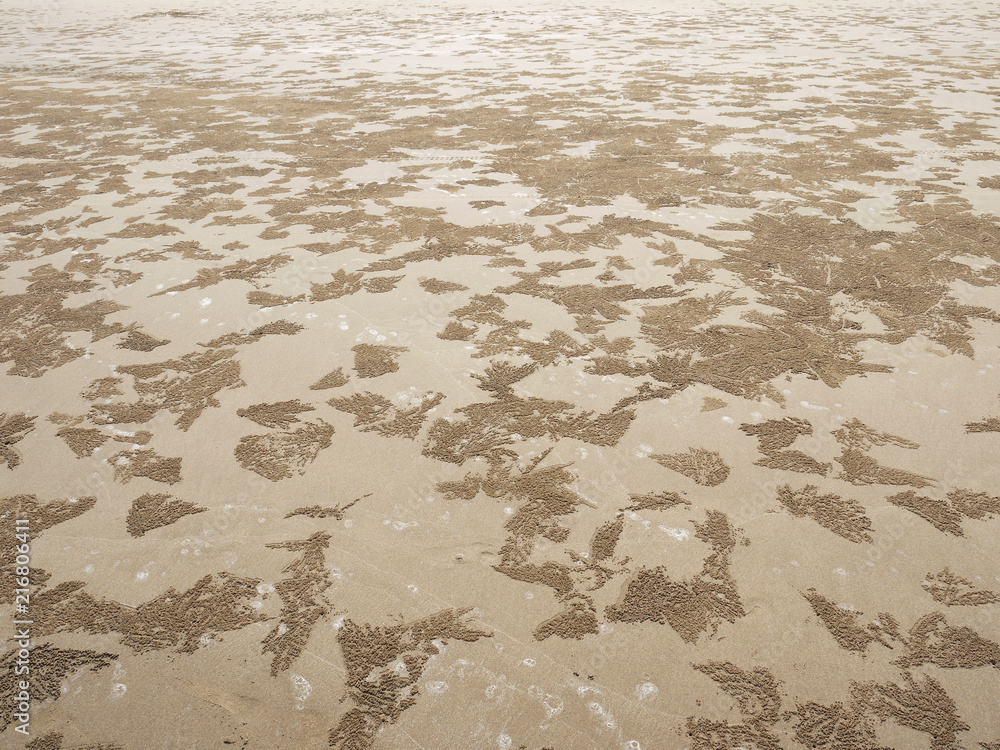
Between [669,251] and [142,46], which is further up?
[142,46]

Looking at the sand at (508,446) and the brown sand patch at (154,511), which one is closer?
the sand at (508,446)

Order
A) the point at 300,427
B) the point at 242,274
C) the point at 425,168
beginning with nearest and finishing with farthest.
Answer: the point at 300,427 → the point at 242,274 → the point at 425,168

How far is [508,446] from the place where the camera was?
1.89m

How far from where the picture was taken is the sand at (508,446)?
4.14 ft

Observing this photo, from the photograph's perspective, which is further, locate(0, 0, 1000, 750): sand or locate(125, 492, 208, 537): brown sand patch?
locate(125, 492, 208, 537): brown sand patch

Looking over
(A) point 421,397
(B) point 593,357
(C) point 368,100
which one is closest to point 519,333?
(B) point 593,357

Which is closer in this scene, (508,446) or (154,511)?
(154,511)

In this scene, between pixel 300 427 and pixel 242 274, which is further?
pixel 242 274

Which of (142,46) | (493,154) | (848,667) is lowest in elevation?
(848,667)

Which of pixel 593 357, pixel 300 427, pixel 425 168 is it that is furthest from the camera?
pixel 425 168

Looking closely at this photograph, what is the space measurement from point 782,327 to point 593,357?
2.61 feet

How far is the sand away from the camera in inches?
49.7

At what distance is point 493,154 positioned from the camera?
4523mm

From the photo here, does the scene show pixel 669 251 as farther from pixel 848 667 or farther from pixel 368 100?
pixel 368 100
